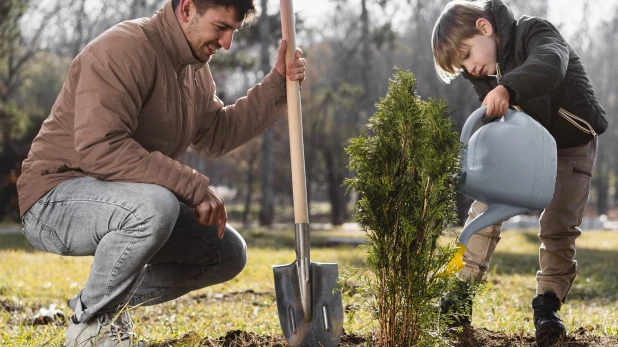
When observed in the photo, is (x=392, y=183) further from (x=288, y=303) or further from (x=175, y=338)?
(x=175, y=338)

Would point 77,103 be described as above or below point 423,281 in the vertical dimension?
above

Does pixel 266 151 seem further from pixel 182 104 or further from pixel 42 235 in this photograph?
pixel 42 235

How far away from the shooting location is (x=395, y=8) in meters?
23.1

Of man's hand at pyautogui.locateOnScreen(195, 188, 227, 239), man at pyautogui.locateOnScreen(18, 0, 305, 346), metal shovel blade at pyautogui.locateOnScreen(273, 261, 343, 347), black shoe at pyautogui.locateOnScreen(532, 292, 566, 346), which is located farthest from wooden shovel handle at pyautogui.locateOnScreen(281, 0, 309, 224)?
black shoe at pyautogui.locateOnScreen(532, 292, 566, 346)

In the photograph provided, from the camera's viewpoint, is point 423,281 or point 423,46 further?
point 423,46

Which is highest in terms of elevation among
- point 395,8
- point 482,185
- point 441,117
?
point 395,8

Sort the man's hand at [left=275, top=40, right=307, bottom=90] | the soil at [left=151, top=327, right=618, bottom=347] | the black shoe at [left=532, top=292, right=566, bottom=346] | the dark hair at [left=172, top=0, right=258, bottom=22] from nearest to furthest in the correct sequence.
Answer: the dark hair at [left=172, top=0, right=258, bottom=22] → the soil at [left=151, top=327, right=618, bottom=347] → the black shoe at [left=532, top=292, right=566, bottom=346] → the man's hand at [left=275, top=40, right=307, bottom=90]

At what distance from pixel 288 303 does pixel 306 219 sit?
0.39m

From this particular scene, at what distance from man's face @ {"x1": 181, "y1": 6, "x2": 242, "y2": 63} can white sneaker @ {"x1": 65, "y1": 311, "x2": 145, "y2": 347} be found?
1196mm

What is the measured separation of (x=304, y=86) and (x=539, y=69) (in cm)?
2239

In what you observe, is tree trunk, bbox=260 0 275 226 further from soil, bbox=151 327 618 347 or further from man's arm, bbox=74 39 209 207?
man's arm, bbox=74 39 209 207

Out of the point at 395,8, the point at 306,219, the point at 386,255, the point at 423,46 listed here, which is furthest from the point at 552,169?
the point at 423,46

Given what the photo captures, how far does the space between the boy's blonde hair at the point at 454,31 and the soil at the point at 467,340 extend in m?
1.25

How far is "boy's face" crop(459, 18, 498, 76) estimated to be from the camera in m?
3.20
